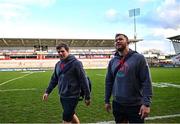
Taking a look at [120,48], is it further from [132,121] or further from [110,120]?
[110,120]

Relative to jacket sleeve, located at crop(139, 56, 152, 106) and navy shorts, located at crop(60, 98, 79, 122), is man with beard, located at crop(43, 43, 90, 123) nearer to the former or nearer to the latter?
navy shorts, located at crop(60, 98, 79, 122)

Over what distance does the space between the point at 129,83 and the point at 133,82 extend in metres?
0.06

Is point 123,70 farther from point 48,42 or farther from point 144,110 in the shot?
point 48,42

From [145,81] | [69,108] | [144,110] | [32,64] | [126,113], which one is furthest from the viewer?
[32,64]

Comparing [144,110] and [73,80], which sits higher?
[73,80]

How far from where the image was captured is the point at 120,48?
468cm

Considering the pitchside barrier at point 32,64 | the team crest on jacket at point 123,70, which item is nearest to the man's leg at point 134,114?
the team crest on jacket at point 123,70

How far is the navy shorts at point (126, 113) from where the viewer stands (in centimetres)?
461

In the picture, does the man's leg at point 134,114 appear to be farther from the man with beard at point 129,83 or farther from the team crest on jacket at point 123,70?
the team crest on jacket at point 123,70

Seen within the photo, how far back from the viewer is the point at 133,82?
4641 millimetres

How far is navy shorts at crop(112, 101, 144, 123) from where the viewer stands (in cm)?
461

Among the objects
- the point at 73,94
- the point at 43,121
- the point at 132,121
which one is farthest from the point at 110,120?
the point at 132,121

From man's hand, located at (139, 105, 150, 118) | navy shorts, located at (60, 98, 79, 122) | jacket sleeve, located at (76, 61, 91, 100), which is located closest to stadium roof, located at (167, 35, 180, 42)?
jacket sleeve, located at (76, 61, 91, 100)

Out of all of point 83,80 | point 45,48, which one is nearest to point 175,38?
point 45,48
